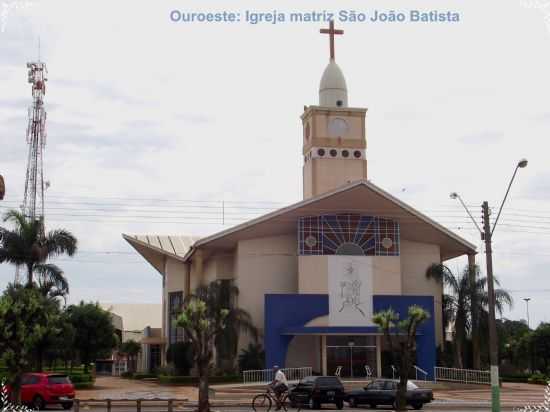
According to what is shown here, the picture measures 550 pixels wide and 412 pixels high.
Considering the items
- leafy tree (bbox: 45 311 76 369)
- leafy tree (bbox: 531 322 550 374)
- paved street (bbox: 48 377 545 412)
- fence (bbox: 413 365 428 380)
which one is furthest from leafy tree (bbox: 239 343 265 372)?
leafy tree (bbox: 531 322 550 374)

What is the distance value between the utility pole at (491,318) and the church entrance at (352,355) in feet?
74.5

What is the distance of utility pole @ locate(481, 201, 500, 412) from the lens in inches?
894

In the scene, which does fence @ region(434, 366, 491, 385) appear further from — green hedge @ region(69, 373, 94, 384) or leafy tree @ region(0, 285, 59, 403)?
leafy tree @ region(0, 285, 59, 403)

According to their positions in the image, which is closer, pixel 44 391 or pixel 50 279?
pixel 44 391

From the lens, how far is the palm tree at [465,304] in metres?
46.2

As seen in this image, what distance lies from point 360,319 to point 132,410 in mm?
21585

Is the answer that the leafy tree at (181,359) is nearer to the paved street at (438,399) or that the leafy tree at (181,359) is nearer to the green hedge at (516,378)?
the paved street at (438,399)

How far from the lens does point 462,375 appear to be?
45719 millimetres

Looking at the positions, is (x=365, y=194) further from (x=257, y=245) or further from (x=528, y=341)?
(x=528, y=341)

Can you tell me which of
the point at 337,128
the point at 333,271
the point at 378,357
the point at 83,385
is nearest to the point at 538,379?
the point at 378,357

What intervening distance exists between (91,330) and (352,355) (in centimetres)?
1465

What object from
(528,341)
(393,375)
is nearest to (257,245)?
(393,375)

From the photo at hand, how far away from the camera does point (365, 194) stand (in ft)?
155

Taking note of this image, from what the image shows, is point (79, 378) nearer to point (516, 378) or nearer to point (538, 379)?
point (538, 379)
